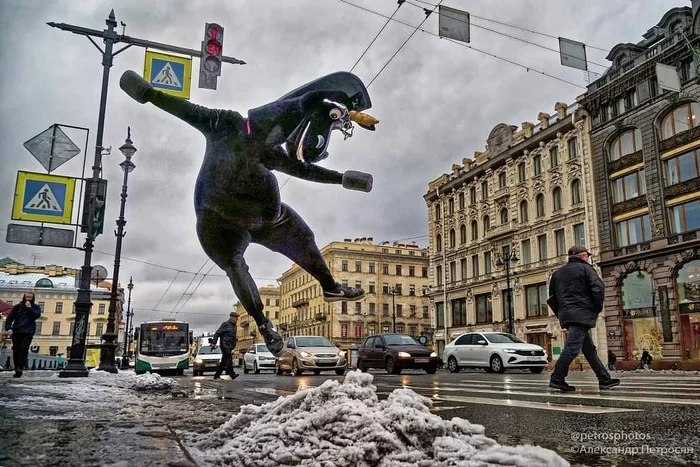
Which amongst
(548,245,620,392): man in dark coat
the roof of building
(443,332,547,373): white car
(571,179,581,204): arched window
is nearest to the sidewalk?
(548,245,620,392): man in dark coat

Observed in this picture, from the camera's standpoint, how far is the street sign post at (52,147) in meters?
6.97

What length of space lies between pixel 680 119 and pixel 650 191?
4155 millimetres

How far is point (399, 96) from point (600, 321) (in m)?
32.3

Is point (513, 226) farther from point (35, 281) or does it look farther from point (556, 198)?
point (35, 281)

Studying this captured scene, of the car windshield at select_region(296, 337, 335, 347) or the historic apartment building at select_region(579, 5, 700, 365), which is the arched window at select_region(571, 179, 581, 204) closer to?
the historic apartment building at select_region(579, 5, 700, 365)

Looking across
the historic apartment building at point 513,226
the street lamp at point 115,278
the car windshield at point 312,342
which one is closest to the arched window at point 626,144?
the historic apartment building at point 513,226

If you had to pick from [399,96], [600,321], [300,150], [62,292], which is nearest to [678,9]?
[600,321]

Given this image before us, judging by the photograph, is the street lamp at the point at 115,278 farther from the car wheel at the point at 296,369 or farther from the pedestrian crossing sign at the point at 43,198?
the car wheel at the point at 296,369

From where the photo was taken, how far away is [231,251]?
382cm

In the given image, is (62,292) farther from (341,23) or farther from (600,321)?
(341,23)

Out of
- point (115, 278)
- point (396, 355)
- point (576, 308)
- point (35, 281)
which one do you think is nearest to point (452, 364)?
point (396, 355)

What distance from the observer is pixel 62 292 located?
80812 millimetres

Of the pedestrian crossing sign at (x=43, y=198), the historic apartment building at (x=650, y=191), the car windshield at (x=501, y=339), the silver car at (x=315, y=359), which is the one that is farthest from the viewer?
the historic apartment building at (x=650, y=191)

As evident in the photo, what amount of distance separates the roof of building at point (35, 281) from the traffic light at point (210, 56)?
1782 inches
